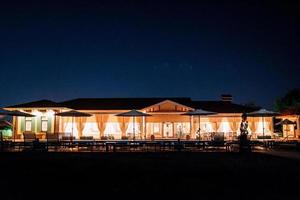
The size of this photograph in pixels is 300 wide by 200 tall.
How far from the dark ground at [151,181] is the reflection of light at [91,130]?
15.4 metres

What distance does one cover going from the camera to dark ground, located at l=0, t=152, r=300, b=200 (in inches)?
295

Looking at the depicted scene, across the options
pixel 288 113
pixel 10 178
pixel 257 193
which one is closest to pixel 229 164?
pixel 257 193

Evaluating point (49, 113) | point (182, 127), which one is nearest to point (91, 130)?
point (49, 113)

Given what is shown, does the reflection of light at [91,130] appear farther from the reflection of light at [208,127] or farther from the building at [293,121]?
the building at [293,121]

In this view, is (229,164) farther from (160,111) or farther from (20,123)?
(20,123)

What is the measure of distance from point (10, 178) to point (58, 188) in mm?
2408

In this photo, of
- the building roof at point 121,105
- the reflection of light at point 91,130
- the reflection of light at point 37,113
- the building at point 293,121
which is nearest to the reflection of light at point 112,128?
the reflection of light at point 91,130

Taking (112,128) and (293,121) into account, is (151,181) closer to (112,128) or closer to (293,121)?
(112,128)

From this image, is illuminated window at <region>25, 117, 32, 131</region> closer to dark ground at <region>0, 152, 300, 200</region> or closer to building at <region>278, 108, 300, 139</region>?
dark ground at <region>0, 152, 300, 200</region>

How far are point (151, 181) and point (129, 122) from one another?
64.7 feet

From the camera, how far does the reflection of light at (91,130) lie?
28.2 meters

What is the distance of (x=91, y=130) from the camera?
92.8ft

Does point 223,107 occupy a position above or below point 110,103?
below

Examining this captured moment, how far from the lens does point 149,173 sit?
10469mm
